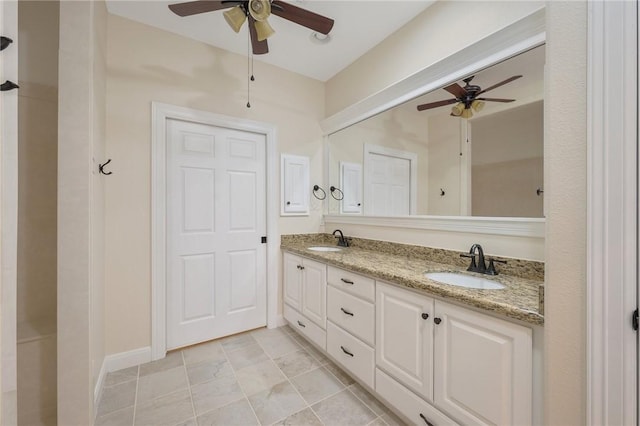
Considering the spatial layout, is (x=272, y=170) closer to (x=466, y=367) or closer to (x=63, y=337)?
(x=63, y=337)

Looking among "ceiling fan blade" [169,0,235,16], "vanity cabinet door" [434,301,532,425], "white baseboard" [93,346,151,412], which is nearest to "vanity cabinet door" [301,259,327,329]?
"vanity cabinet door" [434,301,532,425]

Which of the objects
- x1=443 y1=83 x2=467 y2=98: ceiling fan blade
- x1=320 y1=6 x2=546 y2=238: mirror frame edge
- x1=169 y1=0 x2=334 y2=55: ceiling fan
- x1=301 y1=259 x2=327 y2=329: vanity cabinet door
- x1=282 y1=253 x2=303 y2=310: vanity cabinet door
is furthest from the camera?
x1=282 y1=253 x2=303 y2=310: vanity cabinet door

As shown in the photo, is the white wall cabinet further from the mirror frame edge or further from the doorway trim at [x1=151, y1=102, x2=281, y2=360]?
the doorway trim at [x1=151, y1=102, x2=281, y2=360]

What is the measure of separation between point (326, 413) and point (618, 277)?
1.53m

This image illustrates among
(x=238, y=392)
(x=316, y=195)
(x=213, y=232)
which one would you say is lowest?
(x=238, y=392)

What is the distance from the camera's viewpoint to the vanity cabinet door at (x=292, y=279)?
2.36 m

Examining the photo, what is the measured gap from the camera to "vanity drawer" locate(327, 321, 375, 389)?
159cm

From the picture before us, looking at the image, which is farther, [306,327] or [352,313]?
[306,327]

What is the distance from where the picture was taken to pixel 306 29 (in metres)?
2.13

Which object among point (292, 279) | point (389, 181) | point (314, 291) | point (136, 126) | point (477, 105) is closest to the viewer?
point (477, 105)

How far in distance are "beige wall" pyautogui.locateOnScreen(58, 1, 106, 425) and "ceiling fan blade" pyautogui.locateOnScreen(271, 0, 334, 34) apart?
0.97 meters

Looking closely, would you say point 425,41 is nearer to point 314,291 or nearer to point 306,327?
point 314,291

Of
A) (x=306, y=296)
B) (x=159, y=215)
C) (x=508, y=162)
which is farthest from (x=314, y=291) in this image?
(x=508, y=162)

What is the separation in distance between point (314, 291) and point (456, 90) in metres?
1.83
